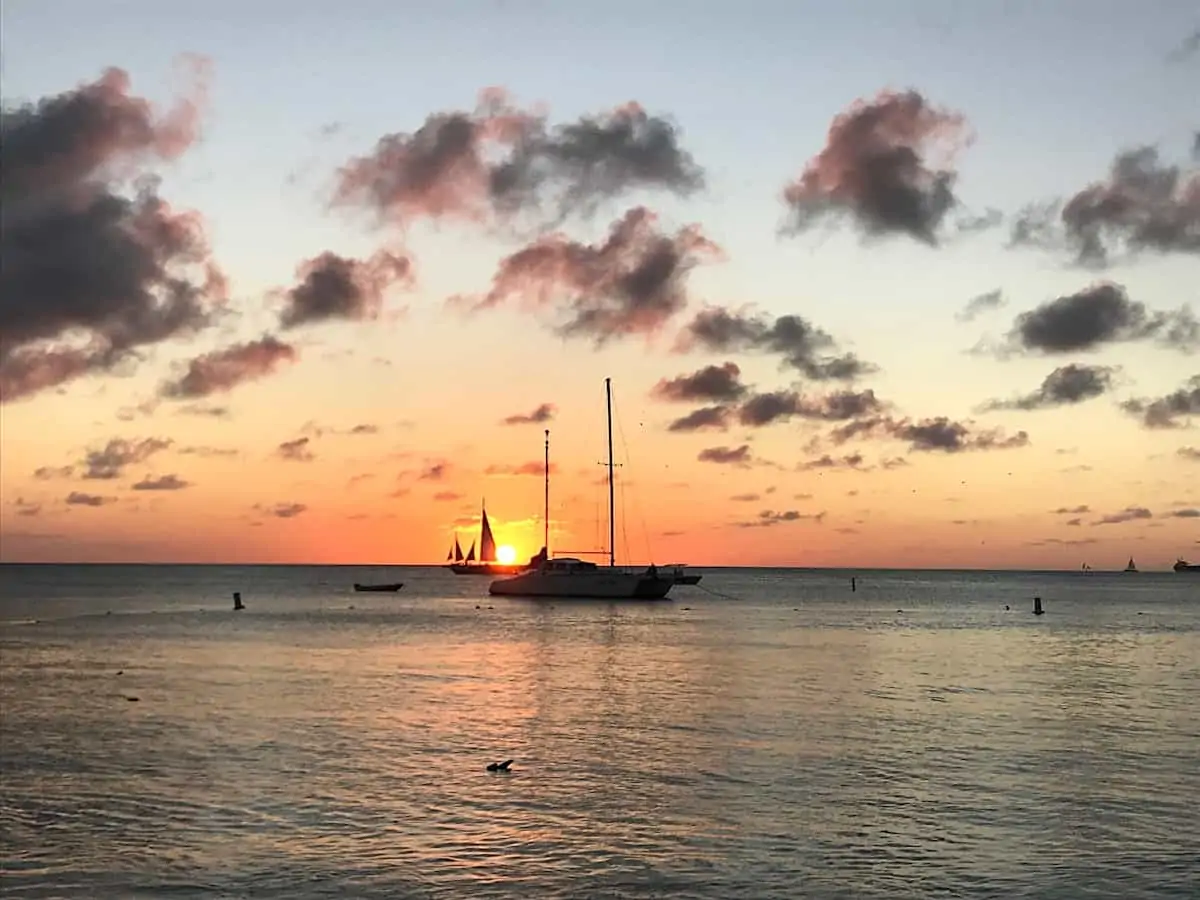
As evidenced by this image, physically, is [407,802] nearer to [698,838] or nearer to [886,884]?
[698,838]

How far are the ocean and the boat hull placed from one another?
74.0m

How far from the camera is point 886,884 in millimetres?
24250

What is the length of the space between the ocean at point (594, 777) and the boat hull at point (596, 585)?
7401 centimetres

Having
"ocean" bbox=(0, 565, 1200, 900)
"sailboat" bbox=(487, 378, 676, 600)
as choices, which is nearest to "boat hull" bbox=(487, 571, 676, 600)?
"sailboat" bbox=(487, 378, 676, 600)

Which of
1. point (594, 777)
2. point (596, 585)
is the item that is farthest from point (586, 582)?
point (594, 777)

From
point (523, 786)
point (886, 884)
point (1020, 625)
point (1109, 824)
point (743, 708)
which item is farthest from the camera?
point (1020, 625)

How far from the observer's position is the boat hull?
15138 cm

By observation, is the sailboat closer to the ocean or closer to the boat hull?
the boat hull

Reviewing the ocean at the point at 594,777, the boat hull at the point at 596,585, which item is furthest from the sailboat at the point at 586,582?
the ocean at the point at 594,777

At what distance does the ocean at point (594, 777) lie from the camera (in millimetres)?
24703

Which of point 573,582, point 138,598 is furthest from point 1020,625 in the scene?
point 138,598

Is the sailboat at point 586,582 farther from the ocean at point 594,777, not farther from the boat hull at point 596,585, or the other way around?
the ocean at point 594,777

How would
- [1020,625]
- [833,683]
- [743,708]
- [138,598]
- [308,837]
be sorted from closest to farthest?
1. [308,837]
2. [743,708]
3. [833,683]
4. [1020,625]
5. [138,598]

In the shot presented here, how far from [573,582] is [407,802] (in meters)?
122
